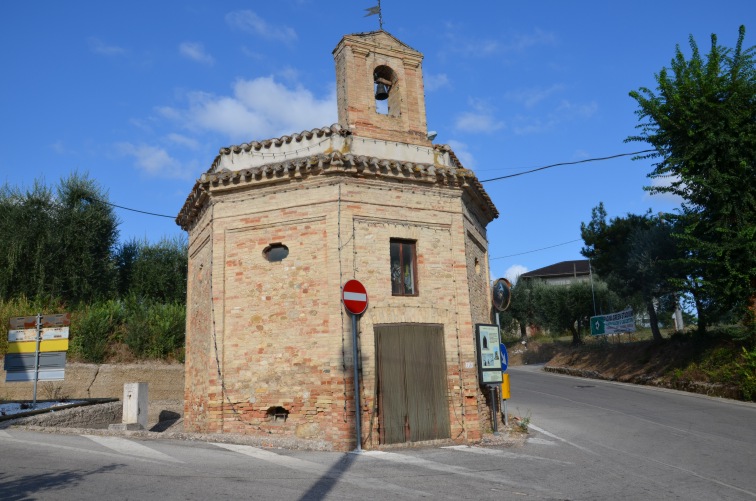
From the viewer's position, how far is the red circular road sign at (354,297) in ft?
33.2

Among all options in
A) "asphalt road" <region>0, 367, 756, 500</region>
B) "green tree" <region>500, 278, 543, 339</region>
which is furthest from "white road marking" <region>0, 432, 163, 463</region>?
"green tree" <region>500, 278, 543, 339</region>

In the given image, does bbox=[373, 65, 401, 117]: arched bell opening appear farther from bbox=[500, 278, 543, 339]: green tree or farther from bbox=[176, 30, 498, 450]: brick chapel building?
bbox=[500, 278, 543, 339]: green tree

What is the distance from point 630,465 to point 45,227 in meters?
25.3

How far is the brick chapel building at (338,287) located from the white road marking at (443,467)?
2.94 feet

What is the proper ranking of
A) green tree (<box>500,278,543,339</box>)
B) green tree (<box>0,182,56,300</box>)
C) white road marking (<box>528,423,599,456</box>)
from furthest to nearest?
green tree (<box>500,278,543,339</box>) → green tree (<box>0,182,56,300</box>) → white road marking (<box>528,423,599,456</box>)

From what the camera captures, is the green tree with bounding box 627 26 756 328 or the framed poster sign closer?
the framed poster sign

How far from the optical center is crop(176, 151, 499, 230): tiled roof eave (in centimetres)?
1112

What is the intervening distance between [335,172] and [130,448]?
6119 mm

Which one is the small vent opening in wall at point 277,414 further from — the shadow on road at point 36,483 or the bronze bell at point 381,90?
the bronze bell at point 381,90

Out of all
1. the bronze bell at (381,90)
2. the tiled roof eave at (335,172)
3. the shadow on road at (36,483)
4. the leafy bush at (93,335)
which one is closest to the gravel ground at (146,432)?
the shadow on road at (36,483)

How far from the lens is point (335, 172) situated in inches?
440

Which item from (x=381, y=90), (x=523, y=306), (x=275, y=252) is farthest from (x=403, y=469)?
(x=523, y=306)

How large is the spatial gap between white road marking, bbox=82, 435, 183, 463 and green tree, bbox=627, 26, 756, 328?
51.7ft

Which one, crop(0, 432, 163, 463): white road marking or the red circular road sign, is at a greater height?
the red circular road sign
